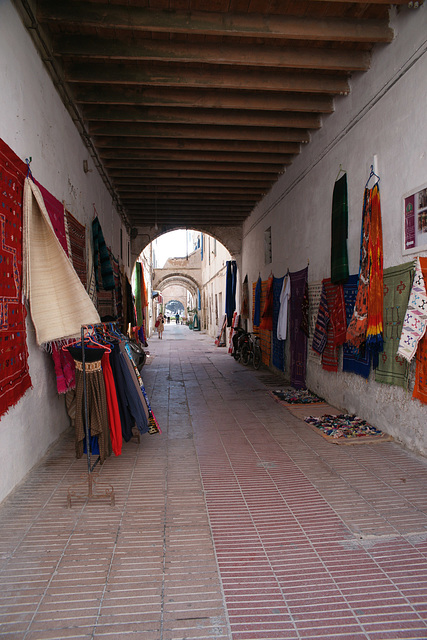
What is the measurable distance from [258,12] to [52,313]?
10.2ft

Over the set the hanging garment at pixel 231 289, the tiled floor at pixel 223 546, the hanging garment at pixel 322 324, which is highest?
the hanging garment at pixel 231 289

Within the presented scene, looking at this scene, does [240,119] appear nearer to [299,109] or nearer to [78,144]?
[299,109]

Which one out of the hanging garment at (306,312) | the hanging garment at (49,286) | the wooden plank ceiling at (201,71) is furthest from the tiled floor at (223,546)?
the wooden plank ceiling at (201,71)

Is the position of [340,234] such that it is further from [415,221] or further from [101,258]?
[101,258]

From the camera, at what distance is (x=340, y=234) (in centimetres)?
481

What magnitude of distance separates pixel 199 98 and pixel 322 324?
3.08 metres

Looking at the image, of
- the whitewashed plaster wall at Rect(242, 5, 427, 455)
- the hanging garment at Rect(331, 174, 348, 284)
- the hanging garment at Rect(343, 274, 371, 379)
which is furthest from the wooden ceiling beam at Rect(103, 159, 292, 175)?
the hanging garment at Rect(343, 274, 371, 379)

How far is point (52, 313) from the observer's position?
3.24 meters

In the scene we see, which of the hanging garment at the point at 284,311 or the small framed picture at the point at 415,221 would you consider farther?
the hanging garment at the point at 284,311

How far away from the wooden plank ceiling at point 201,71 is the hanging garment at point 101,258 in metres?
1.08

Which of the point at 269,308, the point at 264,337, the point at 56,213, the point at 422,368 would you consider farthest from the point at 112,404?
the point at 264,337

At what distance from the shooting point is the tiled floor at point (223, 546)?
1.73 metres

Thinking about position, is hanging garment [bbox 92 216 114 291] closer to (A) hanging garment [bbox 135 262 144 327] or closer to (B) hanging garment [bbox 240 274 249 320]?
(B) hanging garment [bbox 240 274 249 320]

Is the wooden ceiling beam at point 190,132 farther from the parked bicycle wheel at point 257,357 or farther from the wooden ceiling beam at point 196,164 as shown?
the parked bicycle wheel at point 257,357
